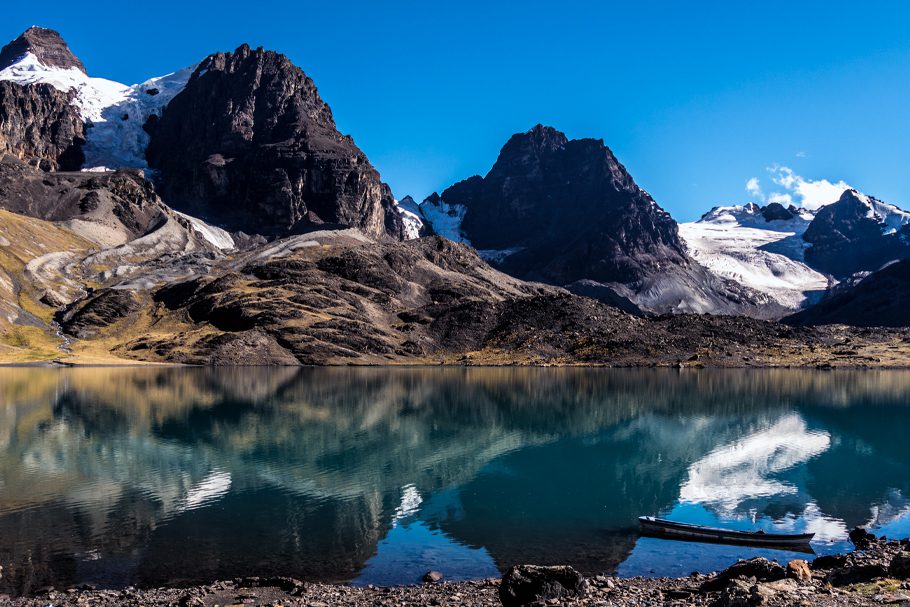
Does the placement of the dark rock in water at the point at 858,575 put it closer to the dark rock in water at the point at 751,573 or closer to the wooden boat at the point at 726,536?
the dark rock in water at the point at 751,573

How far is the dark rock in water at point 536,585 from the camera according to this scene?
2641 cm

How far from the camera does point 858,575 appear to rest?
28000 mm

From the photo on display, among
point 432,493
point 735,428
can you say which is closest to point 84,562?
point 432,493

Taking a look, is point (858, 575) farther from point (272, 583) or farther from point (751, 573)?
point (272, 583)

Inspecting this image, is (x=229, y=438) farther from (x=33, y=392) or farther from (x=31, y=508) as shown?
(x=33, y=392)

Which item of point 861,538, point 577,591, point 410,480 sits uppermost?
point 577,591

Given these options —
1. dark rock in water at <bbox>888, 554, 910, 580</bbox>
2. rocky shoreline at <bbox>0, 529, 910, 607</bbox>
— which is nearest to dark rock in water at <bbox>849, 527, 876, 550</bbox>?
rocky shoreline at <bbox>0, 529, 910, 607</bbox>

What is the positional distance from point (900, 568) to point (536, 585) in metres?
13.7

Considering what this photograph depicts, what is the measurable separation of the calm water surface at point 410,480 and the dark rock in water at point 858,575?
669 cm

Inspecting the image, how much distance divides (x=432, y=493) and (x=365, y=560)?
16172 mm

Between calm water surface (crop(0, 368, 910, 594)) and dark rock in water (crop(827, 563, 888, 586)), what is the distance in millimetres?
6686

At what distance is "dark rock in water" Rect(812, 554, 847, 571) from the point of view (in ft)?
104

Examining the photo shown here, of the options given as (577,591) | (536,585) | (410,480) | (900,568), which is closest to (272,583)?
(536,585)

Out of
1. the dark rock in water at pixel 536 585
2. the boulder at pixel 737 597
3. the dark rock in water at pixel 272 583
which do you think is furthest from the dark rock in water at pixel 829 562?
the dark rock in water at pixel 272 583
